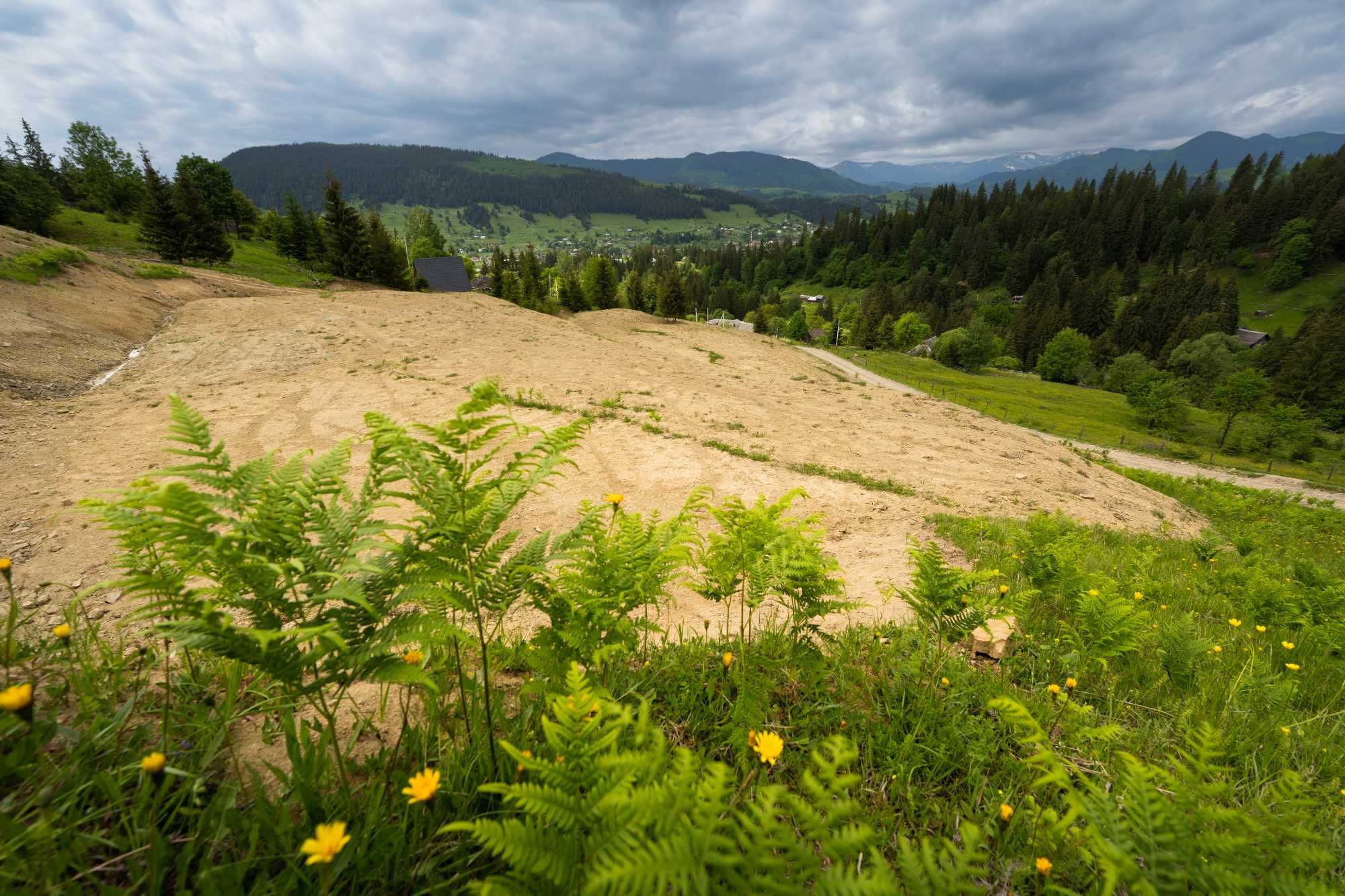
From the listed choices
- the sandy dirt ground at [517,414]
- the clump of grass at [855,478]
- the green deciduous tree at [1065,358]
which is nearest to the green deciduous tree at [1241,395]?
the green deciduous tree at [1065,358]

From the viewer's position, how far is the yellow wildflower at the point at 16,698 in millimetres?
1509

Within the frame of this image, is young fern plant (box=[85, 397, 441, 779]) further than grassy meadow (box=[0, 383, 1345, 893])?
Yes

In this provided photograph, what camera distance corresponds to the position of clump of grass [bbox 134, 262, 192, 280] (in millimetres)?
24500

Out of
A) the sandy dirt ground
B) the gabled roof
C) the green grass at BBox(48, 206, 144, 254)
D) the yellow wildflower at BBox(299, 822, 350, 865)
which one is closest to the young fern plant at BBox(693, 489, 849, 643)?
the sandy dirt ground

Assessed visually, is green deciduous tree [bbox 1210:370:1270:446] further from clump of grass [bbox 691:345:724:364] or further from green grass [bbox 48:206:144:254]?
green grass [bbox 48:206:144:254]

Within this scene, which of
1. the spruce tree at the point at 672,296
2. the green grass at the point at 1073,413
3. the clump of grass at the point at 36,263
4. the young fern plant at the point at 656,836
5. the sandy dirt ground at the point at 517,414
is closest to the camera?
the young fern plant at the point at 656,836

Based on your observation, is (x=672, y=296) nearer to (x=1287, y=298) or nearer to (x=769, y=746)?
(x=769, y=746)

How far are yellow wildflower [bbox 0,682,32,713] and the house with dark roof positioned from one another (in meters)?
132

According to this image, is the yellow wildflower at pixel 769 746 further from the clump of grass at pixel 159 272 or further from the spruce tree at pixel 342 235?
the spruce tree at pixel 342 235

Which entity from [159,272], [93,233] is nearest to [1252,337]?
[159,272]

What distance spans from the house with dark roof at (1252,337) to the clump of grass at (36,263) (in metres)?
140

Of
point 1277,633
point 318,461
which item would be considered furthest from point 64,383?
point 1277,633

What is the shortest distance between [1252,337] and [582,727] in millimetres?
138243

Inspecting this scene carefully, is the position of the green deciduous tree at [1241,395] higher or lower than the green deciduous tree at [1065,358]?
higher
